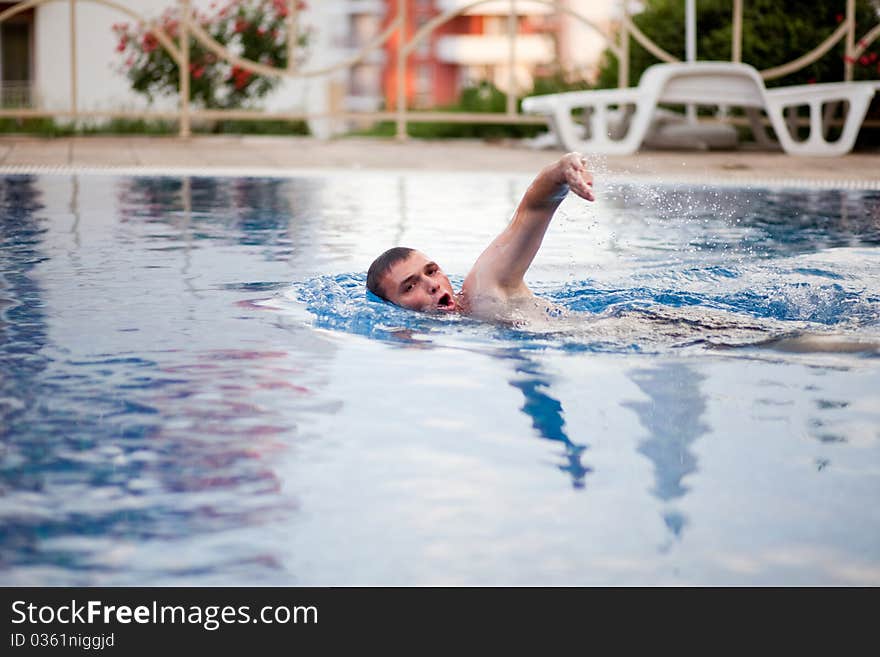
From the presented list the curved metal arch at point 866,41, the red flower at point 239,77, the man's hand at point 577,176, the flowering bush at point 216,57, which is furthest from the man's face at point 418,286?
the red flower at point 239,77

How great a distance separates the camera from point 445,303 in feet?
14.8

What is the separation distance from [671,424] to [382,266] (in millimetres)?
1695

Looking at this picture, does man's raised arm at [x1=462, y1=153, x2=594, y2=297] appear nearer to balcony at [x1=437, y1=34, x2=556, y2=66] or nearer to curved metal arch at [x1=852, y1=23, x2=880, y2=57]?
curved metal arch at [x1=852, y1=23, x2=880, y2=57]

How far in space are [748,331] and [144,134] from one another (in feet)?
36.1

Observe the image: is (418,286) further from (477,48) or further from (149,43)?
(477,48)

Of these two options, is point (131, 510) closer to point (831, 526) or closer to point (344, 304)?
point (831, 526)

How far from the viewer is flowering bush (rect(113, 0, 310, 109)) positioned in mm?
15242

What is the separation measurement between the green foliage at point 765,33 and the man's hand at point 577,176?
33.4 feet

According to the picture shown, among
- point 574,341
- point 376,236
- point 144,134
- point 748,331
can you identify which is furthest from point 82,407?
point 144,134

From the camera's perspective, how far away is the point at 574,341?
4117 mm

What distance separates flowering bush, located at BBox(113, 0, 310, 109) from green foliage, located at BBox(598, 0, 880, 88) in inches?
149

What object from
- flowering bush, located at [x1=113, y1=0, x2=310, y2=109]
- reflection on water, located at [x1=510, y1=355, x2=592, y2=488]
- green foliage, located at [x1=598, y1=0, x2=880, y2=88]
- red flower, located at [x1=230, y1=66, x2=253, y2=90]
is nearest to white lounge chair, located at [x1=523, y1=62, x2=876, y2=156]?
green foliage, located at [x1=598, y1=0, x2=880, y2=88]

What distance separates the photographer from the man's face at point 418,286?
14.7 feet

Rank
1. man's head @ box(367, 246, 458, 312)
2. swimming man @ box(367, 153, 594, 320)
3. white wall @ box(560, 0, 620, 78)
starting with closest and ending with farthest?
swimming man @ box(367, 153, 594, 320)
man's head @ box(367, 246, 458, 312)
white wall @ box(560, 0, 620, 78)
